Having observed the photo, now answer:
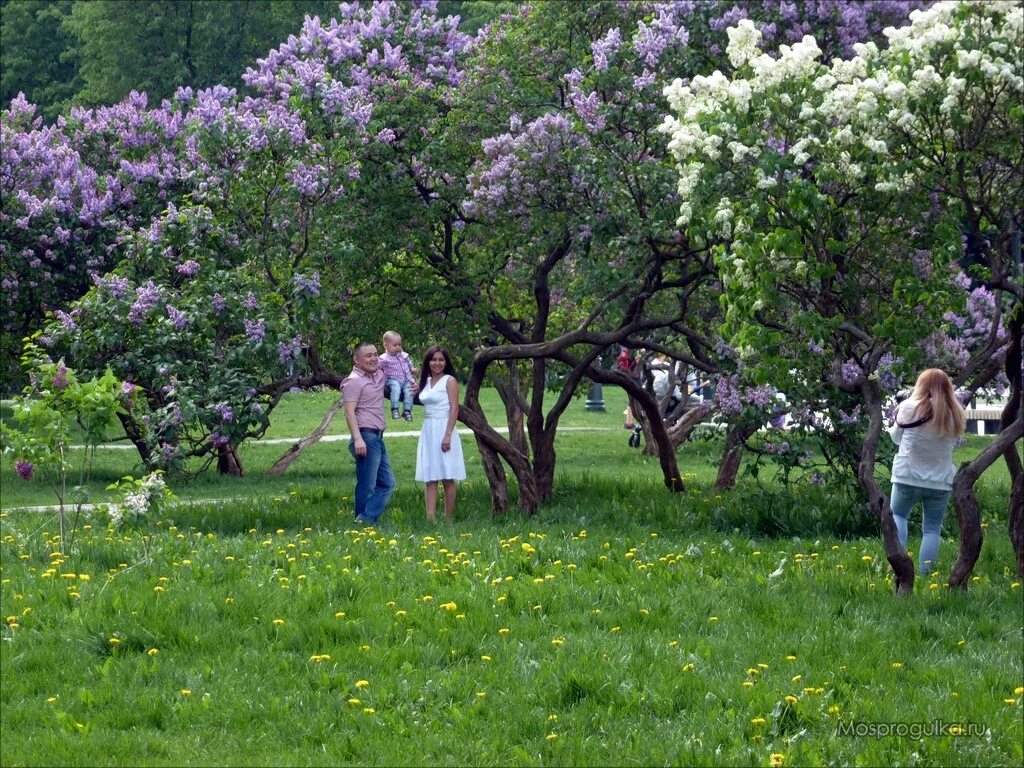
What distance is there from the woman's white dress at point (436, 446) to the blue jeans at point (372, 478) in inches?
12.0

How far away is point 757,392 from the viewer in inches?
474

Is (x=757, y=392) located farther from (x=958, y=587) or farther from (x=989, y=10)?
(x=989, y=10)

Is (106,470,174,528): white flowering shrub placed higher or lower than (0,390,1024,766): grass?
higher

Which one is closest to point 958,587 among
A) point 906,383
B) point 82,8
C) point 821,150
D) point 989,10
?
point 821,150

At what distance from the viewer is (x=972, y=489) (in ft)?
27.1

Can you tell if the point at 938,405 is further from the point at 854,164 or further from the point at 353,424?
the point at 353,424

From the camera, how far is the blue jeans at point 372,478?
12133mm

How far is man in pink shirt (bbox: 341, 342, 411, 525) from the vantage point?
12133mm

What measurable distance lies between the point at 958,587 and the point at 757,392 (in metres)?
3.65

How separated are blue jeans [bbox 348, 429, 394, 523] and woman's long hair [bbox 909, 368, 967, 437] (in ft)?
14.8

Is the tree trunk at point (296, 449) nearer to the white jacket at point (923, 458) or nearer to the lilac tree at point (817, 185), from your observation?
the white jacket at point (923, 458)

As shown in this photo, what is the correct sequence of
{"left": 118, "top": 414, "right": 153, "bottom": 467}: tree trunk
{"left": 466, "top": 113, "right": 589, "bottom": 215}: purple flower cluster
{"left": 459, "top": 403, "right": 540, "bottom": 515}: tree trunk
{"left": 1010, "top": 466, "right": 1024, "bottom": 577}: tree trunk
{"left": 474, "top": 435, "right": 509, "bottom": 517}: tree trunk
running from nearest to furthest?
{"left": 1010, "top": 466, "right": 1024, "bottom": 577}: tree trunk
{"left": 466, "top": 113, "right": 589, "bottom": 215}: purple flower cluster
{"left": 459, "top": 403, "right": 540, "bottom": 515}: tree trunk
{"left": 474, "top": 435, "right": 509, "bottom": 517}: tree trunk
{"left": 118, "top": 414, "right": 153, "bottom": 467}: tree trunk

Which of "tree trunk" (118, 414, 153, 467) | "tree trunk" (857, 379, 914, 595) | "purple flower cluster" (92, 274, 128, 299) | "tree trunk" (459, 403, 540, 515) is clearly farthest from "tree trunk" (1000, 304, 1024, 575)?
"tree trunk" (118, 414, 153, 467)

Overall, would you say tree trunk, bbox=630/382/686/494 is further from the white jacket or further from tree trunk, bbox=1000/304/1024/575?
tree trunk, bbox=1000/304/1024/575
